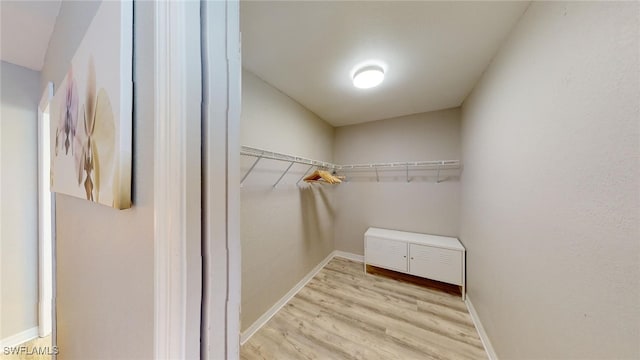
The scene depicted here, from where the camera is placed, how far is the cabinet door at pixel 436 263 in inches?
80.4

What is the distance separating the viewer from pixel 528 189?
1.04 metres

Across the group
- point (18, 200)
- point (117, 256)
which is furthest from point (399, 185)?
point (18, 200)

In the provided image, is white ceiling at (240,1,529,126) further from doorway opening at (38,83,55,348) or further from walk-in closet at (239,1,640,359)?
doorway opening at (38,83,55,348)

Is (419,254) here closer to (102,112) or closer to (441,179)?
(441,179)

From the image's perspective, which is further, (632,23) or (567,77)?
(567,77)

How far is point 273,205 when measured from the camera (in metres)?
1.84

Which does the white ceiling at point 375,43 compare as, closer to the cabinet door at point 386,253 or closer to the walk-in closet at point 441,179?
the walk-in closet at point 441,179

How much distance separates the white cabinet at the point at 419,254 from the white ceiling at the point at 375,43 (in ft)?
5.25

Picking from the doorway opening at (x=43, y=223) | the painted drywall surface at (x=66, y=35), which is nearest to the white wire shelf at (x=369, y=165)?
the painted drywall surface at (x=66, y=35)

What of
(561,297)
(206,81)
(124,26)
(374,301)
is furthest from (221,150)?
(374,301)

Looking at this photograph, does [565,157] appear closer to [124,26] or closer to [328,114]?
[124,26]

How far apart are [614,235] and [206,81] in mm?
1223

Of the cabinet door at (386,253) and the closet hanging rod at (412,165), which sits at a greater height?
the closet hanging rod at (412,165)

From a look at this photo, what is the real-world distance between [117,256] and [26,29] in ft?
5.68
